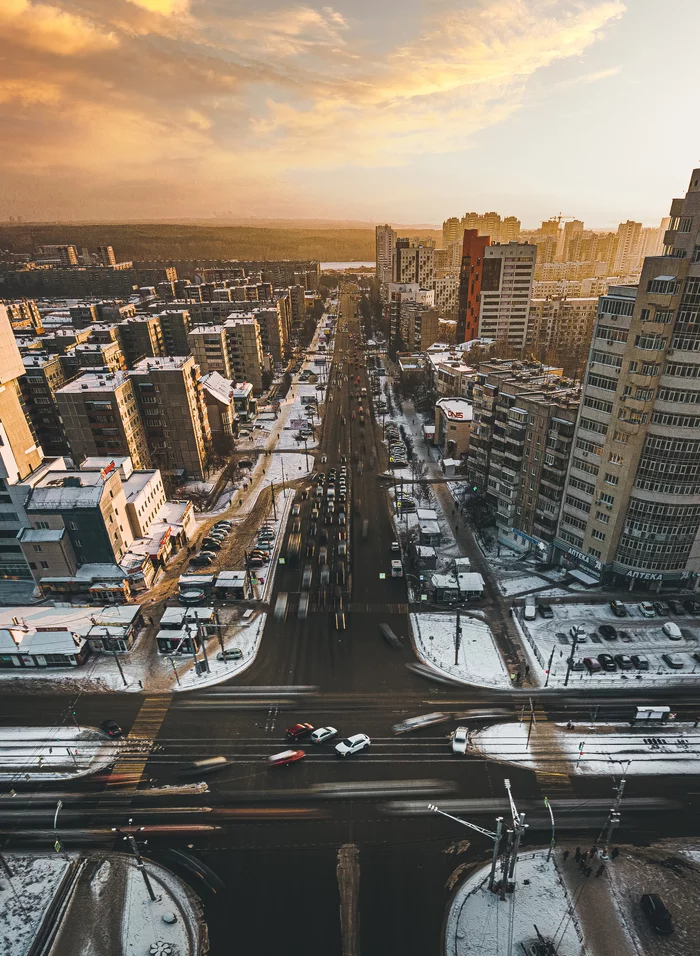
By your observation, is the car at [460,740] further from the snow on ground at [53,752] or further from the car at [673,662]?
the snow on ground at [53,752]

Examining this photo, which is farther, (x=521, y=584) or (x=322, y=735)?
(x=521, y=584)

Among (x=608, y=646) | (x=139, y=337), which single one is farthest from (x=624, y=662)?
(x=139, y=337)

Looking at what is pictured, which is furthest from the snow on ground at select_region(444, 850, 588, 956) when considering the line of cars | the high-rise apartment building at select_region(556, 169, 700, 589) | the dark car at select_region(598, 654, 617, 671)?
the high-rise apartment building at select_region(556, 169, 700, 589)

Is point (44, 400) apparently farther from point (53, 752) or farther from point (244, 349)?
point (53, 752)

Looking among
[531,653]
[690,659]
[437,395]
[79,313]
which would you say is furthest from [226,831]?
[79,313]

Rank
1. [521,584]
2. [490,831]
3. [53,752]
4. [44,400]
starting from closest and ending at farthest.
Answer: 1. [490,831]
2. [53,752]
3. [521,584]
4. [44,400]

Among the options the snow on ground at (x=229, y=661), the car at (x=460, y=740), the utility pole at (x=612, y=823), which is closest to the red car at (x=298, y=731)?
the snow on ground at (x=229, y=661)
